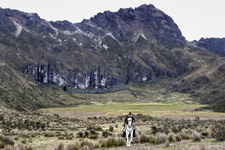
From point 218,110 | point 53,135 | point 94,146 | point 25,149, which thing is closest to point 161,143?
point 94,146

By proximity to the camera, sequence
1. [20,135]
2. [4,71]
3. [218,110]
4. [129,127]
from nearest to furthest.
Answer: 1. [129,127]
2. [20,135]
3. [218,110]
4. [4,71]

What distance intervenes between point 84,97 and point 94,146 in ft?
580

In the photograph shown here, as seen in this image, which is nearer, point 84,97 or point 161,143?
point 161,143

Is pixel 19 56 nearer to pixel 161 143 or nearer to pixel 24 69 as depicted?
pixel 24 69

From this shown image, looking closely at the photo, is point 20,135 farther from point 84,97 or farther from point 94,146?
point 84,97

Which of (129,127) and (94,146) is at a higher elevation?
(129,127)

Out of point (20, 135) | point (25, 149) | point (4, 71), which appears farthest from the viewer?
point (4, 71)

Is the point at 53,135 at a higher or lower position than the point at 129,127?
lower

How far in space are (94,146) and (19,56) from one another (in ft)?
639

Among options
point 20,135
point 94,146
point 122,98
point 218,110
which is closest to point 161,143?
point 94,146

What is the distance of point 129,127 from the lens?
15305 millimetres

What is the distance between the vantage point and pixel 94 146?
50.7 ft

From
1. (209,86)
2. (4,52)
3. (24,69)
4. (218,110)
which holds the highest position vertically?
(4,52)

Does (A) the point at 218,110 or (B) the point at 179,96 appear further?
(B) the point at 179,96
